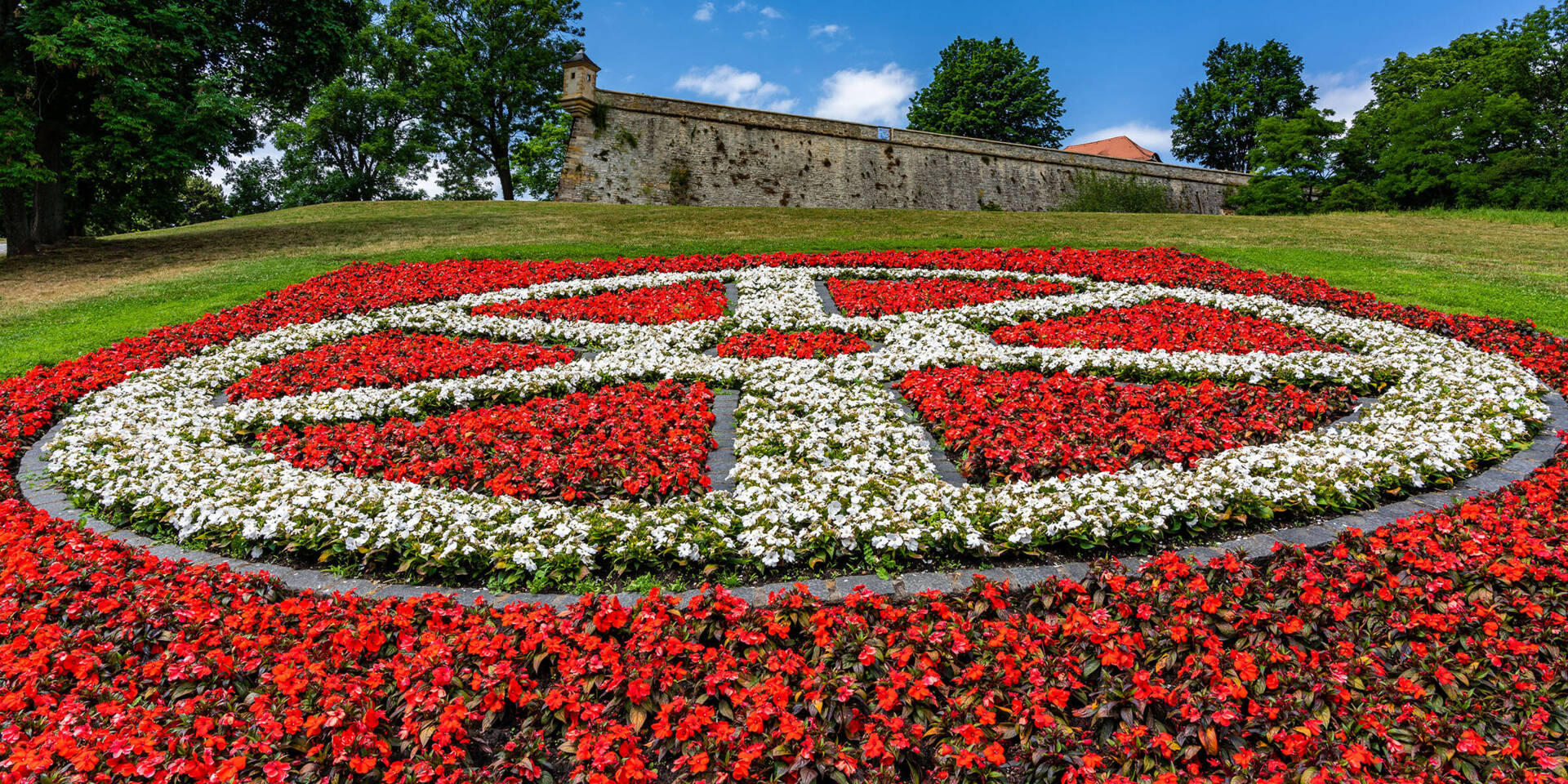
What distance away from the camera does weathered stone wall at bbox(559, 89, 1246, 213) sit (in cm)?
2648

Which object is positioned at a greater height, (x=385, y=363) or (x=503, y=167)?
(x=503, y=167)

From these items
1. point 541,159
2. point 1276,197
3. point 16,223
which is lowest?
point 1276,197

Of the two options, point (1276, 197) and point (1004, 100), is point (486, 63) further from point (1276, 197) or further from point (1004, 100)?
point (1276, 197)

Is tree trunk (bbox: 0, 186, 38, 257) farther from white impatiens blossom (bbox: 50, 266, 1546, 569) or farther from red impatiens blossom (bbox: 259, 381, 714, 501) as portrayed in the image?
red impatiens blossom (bbox: 259, 381, 714, 501)

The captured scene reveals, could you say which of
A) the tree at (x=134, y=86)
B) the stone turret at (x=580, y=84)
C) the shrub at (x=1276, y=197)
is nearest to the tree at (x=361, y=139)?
the stone turret at (x=580, y=84)

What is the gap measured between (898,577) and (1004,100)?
163 ft

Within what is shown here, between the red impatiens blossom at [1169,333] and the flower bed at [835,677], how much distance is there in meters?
3.89

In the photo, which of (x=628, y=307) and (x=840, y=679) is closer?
(x=840, y=679)

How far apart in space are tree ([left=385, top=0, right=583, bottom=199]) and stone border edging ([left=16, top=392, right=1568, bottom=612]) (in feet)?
111

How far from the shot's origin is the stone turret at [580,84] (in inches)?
997

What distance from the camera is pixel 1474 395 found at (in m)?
5.72

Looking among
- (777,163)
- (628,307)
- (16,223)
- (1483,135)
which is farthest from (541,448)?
(1483,135)

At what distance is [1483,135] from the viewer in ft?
112

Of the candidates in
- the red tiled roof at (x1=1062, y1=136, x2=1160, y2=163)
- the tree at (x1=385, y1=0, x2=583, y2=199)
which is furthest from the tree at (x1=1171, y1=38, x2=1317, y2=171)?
the tree at (x1=385, y1=0, x2=583, y2=199)
